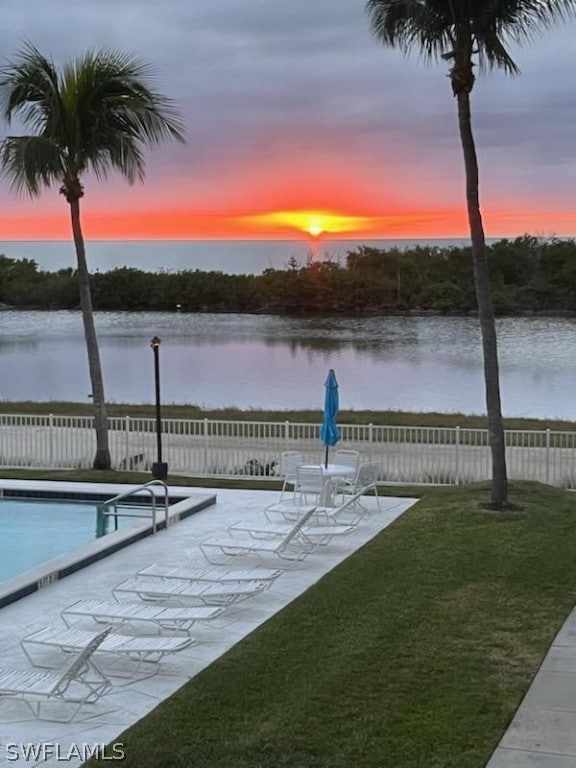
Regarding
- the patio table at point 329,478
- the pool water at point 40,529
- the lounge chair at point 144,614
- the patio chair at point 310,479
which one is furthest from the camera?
the patio table at point 329,478

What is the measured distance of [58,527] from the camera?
13.7m

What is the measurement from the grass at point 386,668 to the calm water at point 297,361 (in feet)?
79.3

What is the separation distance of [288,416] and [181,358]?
31.7 metres

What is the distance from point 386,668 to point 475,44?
8950mm

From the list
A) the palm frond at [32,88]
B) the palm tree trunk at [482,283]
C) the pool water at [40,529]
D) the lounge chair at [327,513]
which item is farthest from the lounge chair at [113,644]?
the palm frond at [32,88]

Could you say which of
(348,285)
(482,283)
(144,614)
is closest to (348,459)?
(482,283)

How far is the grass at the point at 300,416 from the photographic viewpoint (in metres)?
28.0

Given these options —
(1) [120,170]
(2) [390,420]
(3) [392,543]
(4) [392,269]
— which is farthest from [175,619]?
(4) [392,269]

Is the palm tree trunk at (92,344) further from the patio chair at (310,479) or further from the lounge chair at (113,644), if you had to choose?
the lounge chair at (113,644)

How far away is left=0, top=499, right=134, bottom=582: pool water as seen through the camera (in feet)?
39.3

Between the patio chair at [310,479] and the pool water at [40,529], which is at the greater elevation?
the patio chair at [310,479]

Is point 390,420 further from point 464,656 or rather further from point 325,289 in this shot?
point 325,289

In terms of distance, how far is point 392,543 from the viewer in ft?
38.3

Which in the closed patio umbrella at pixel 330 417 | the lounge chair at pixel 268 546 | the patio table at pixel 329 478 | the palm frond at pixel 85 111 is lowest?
the lounge chair at pixel 268 546
